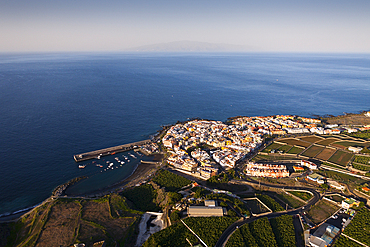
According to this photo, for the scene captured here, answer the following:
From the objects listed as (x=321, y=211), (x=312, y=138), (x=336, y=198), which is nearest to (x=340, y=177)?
(x=336, y=198)

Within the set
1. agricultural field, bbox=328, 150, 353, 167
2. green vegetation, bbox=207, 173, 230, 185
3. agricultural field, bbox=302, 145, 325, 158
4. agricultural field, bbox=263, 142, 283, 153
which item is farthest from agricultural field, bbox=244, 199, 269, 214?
agricultural field, bbox=328, 150, 353, 167

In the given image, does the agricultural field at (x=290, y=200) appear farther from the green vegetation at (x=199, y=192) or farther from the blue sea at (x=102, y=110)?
the blue sea at (x=102, y=110)

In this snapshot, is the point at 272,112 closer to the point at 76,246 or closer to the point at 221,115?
the point at 221,115

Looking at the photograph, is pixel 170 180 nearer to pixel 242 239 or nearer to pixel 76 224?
pixel 76 224

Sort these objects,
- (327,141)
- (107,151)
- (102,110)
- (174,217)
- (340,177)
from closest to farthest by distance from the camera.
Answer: (174,217)
(340,177)
(107,151)
(327,141)
(102,110)

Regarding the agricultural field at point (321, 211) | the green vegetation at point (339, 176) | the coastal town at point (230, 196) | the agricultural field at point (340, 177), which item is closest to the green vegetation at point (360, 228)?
the coastal town at point (230, 196)

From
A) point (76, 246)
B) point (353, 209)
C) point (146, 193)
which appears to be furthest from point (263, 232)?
point (76, 246)

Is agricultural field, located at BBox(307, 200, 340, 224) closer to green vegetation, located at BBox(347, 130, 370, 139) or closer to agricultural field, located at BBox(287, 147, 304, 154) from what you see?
agricultural field, located at BBox(287, 147, 304, 154)
